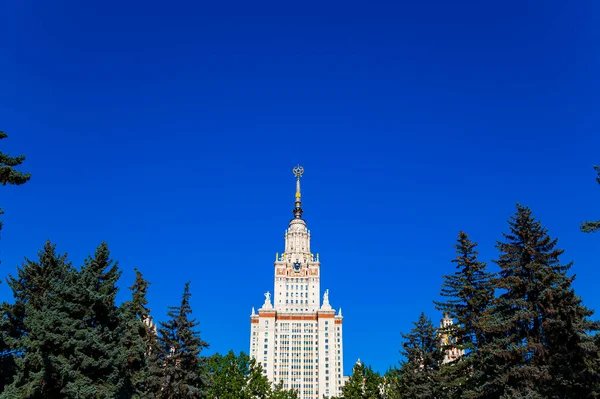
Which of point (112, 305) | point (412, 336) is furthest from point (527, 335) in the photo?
point (112, 305)

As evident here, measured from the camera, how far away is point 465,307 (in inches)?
1419

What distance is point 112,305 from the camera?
→ 34.5 meters

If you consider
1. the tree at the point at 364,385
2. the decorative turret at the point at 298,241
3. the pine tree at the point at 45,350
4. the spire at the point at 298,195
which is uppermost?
the spire at the point at 298,195

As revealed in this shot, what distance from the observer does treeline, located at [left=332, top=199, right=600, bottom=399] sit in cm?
2738

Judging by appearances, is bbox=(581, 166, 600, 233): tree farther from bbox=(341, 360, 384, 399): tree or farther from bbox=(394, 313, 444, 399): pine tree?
bbox=(341, 360, 384, 399): tree

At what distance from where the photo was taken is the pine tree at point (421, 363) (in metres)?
44.6

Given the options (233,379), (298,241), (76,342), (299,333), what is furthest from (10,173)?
(298,241)

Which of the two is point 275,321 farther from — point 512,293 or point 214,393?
point 512,293

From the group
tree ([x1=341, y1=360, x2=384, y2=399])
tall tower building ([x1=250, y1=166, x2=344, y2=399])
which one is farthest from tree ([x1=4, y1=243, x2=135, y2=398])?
tall tower building ([x1=250, y1=166, x2=344, y2=399])

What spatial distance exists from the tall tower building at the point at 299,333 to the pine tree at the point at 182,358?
107 meters

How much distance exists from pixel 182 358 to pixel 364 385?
25327 millimetres

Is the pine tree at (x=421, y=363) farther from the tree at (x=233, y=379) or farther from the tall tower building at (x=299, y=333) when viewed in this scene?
the tall tower building at (x=299, y=333)

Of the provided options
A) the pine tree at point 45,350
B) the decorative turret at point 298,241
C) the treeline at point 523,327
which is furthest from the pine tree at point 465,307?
the decorative turret at point 298,241

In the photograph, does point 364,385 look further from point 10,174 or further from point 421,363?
point 10,174
